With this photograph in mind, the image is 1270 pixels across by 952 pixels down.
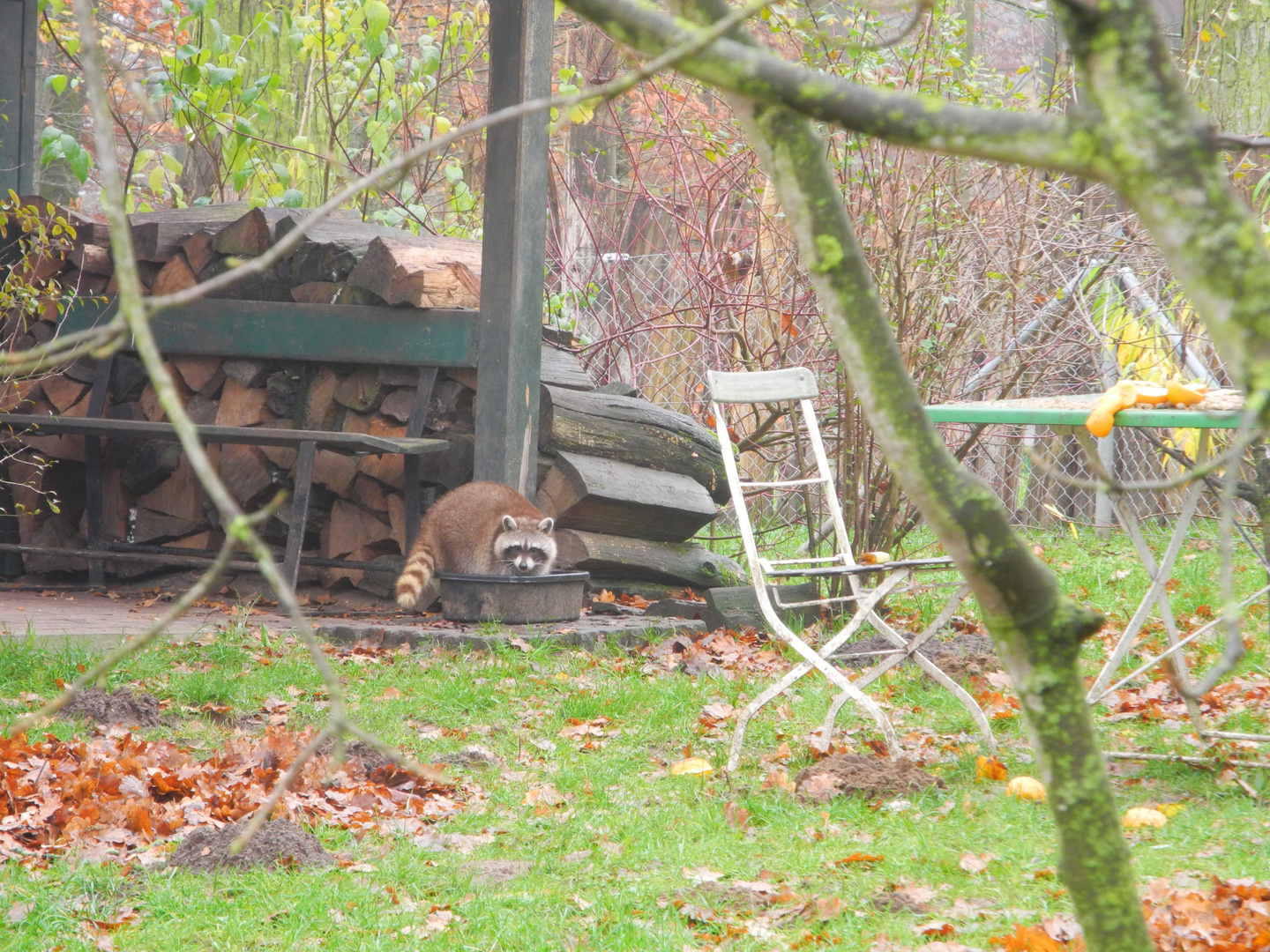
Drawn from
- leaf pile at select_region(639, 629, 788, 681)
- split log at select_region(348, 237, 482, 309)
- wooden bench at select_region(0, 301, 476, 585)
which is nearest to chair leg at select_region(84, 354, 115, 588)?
wooden bench at select_region(0, 301, 476, 585)

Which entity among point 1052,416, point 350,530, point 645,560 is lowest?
point 645,560

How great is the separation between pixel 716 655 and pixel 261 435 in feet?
8.30

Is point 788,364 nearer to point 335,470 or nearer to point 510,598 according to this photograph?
point 510,598

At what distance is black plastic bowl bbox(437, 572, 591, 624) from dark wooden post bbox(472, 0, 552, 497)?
58 cm

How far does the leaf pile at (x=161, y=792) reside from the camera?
11.5ft

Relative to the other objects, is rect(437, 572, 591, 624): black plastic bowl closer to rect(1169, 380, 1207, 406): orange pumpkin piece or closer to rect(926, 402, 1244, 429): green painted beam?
rect(926, 402, 1244, 429): green painted beam

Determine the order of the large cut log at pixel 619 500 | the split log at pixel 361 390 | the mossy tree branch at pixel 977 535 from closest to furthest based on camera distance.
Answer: the mossy tree branch at pixel 977 535 → the large cut log at pixel 619 500 → the split log at pixel 361 390

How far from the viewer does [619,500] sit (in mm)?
6801

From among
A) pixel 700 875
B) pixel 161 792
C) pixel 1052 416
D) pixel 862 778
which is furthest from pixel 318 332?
pixel 700 875

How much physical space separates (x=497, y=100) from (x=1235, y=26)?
5.02m

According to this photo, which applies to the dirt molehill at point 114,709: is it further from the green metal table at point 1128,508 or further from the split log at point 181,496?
the green metal table at point 1128,508

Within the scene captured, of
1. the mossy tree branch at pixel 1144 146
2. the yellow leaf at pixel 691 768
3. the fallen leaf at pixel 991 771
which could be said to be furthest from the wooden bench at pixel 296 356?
the mossy tree branch at pixel 1144 146

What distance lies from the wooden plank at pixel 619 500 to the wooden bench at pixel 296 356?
706 millimetres

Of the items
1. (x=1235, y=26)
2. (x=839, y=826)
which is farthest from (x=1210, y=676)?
(x=1235, y=26)
